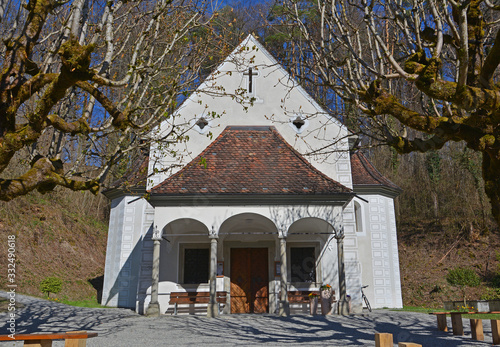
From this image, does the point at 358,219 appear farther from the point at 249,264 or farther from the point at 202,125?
the point at 202,125

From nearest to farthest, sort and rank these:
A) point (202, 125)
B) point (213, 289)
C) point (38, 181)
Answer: point (38, 181), point (213, 289), point (202, 125)

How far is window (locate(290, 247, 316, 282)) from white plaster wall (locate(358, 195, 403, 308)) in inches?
156

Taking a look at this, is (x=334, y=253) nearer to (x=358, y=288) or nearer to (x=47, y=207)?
(x=358, y=288)

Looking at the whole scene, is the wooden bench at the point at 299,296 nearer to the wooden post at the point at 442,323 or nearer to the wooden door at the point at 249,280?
the wooden door at the point at 249,280

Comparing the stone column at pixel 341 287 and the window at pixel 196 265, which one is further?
the window at pixel 196 265

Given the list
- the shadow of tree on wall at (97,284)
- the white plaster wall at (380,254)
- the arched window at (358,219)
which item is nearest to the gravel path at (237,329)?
the white plaster wall at (380,254)

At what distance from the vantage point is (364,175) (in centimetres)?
2048

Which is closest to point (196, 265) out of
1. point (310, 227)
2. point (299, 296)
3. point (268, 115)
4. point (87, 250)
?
point (299, 296)

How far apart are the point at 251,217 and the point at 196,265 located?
9.96 feet

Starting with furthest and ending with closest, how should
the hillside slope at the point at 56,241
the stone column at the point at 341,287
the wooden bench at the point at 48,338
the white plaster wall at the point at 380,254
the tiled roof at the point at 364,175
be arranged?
the hillside slope at the point at 56,241, the tiled roof at the point at 364,175, the white plaster wall at the point at 380,254, the stone column at the point at 341,287, the wooden bench at the point at 48,338

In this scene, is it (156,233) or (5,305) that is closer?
(5,305)

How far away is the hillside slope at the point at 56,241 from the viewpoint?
2029 cm

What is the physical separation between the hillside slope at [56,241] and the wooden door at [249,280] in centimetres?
889

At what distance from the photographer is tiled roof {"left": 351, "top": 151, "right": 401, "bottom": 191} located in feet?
65.6
